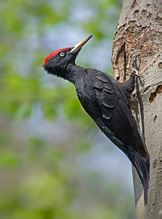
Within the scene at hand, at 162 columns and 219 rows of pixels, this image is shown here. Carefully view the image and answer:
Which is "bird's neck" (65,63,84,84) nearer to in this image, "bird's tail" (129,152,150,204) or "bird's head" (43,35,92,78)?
"bird's head" (43,35,92,78)

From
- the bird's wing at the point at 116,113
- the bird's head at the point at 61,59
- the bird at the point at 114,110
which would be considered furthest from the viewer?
the bird's head at the point at 61,59

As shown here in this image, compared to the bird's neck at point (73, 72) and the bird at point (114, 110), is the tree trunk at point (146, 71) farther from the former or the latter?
the bird's neck at point (73, 72)

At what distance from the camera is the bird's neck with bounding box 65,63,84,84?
3979mm

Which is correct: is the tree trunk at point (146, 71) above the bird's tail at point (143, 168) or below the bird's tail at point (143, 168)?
above

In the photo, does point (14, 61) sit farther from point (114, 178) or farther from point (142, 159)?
point (142, 159)

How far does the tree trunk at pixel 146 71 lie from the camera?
2561 mm

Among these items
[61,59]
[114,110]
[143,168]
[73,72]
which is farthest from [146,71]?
[61,59]

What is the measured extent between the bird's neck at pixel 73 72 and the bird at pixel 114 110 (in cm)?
2

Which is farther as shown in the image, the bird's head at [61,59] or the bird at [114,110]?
the bird's head at [61,59]

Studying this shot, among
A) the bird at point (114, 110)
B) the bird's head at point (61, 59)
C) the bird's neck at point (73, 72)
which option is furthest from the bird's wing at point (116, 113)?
the bird's head at point (61, 59)

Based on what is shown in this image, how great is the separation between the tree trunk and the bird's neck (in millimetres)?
506

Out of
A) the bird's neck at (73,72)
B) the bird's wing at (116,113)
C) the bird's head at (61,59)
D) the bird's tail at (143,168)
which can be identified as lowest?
the bird's tail at (143,168)

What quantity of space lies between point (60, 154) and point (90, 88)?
3357mm

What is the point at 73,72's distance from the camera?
13.3 feet
